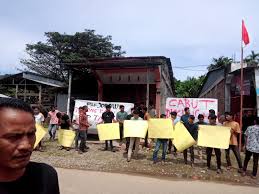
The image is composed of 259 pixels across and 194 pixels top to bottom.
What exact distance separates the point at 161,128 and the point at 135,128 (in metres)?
0.94

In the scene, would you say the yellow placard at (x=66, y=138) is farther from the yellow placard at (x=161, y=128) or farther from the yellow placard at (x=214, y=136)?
the yellow placard at (x=214, y=136)

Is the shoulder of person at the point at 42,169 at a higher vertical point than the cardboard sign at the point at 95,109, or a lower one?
lower

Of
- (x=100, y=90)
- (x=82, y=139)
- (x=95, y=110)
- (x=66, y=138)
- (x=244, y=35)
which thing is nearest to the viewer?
(x=82, y=139)

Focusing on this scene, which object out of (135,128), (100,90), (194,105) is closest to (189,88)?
(100,90)

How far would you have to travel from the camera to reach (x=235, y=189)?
9.20 metres

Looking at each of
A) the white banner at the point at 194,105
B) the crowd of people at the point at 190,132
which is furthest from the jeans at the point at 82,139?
→ the white banner at the point at 194,105

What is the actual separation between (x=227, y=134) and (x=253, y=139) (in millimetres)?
1049

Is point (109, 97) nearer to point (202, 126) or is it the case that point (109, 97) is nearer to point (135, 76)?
point (135, 76)

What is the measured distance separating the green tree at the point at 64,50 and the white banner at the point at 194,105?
18.0 metres

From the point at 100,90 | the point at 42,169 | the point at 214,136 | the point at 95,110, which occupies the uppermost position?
the point at 100,90

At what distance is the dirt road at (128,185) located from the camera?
8.36 meters

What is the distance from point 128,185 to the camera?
896 cm

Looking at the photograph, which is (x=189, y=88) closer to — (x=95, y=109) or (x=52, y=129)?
(x=95, y=109)

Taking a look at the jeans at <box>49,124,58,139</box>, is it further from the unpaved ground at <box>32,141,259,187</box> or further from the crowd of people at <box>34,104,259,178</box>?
the unpaved ground at <box>32,141,259,187</box>
